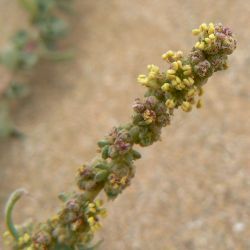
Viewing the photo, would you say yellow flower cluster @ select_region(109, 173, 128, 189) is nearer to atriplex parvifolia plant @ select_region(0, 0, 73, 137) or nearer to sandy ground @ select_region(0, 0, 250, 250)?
sandy ground @ select_region(0, 0, 250, 250)

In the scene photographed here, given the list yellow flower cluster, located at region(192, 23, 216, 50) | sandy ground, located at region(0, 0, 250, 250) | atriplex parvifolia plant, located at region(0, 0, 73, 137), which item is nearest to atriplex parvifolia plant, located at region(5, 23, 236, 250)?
yellow flower cluster, located at region(192, 23, 216, 50)

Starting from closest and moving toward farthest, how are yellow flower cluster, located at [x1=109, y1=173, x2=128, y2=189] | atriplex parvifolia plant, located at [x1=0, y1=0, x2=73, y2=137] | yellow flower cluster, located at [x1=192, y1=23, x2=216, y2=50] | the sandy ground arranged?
1. yellow flower cluster, located at [x1=192, y1=23, x2=216, y2=50]
2. yellow flower cluster, located at [x1=109, y1=173, x2=128, y2=189]
3. the sandy ground
4. atriplex parvifolia plant, located at [x1=0, y1=0, x2=73, y2=137]

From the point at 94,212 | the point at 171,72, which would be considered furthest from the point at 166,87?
the point at 94,212

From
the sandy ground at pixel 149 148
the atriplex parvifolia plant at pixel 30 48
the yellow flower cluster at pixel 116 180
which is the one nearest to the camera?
the yellow flower cluster at pixel 116 180

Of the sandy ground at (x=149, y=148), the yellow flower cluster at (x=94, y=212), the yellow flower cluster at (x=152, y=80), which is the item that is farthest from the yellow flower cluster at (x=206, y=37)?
the sandy ground at (x=149, y=148)

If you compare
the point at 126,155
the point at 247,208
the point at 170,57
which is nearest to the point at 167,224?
the point at 247,208

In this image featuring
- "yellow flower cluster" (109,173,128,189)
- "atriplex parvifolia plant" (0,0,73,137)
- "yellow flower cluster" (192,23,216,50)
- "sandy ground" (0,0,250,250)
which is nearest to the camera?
"yellow flower cluster" (192,23,216,50)

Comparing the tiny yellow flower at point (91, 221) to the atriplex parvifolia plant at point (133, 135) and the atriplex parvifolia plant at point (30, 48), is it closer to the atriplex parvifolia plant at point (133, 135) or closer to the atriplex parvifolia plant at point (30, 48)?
the atriplex parvifolia plant at point (133, 135)
